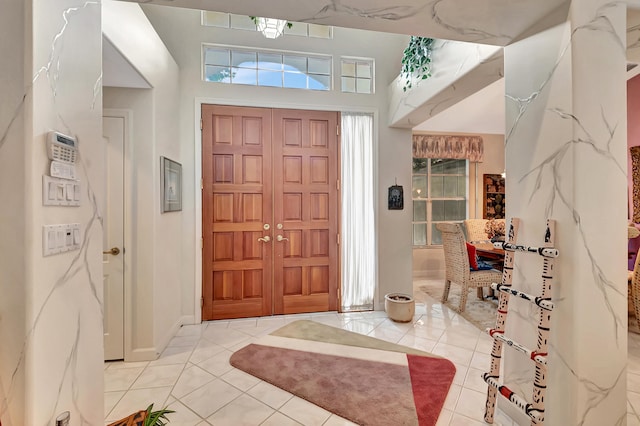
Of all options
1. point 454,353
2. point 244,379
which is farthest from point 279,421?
point 454,353

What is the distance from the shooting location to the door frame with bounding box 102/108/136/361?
8.23ft

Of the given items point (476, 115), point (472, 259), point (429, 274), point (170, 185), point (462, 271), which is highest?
point (476, 115)

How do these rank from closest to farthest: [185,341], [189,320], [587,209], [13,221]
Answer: [13,221] → [587,209] → [185,341] → [189,320]

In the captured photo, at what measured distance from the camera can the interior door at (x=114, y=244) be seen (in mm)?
2496

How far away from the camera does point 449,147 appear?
570 centimetres

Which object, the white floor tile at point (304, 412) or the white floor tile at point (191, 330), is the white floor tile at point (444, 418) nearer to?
the white floor tile at point (304, 412)

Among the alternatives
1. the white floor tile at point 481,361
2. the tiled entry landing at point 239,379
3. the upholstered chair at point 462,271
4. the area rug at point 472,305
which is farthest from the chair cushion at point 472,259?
the white floor tile at point 481,361

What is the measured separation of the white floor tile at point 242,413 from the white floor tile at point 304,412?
11 cm

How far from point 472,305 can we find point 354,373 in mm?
2410

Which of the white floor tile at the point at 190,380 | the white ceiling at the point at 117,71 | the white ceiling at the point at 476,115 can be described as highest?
the white ceiling at the point at 476,115

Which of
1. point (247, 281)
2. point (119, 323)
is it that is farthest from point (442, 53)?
point (119, 323)

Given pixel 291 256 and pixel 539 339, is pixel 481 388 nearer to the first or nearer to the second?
pixel 539 339

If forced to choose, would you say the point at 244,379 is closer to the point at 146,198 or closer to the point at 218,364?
the point at 218,364

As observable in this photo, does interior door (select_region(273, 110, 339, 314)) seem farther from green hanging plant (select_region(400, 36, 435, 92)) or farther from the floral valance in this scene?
the floral valance
